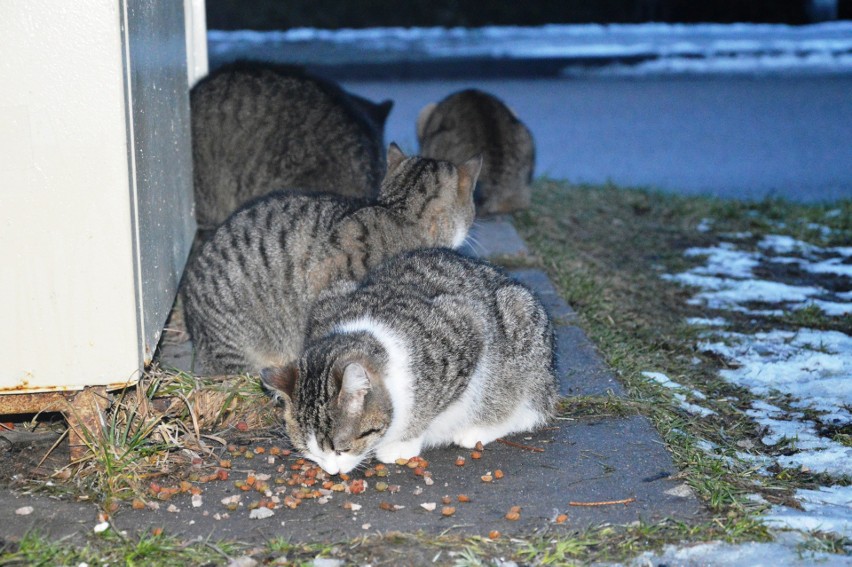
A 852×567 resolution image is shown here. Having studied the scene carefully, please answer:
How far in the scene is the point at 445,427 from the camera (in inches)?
151

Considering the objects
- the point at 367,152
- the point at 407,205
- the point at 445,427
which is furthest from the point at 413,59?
the point at 445,427

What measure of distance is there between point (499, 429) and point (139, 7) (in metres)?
2.19

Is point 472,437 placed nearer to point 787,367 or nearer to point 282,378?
point 282,378

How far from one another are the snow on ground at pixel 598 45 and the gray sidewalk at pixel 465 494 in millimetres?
13317

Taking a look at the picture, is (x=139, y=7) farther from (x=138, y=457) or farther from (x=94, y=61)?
(x=138, y=457)

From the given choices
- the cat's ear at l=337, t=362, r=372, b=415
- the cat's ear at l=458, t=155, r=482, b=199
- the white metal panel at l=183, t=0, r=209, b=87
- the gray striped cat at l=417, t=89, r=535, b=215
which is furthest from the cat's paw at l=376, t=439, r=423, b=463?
the gray striped cat at l=417, t=89, r=535, b=215

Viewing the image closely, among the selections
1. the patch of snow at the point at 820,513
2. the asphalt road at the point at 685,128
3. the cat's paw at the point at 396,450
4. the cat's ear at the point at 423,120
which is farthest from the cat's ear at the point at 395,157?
the asphalt road at the point at 685,128

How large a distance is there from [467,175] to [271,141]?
1.43m

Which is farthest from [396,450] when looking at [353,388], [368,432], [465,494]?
[353,388]

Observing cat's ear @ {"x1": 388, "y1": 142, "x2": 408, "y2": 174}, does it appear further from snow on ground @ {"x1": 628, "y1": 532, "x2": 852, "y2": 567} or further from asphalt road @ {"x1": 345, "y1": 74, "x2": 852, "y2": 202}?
asphalt road @ {"x1": 345, "y1": 74, "x2": 852, "y2": 202}

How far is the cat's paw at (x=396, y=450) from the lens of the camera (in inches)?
146

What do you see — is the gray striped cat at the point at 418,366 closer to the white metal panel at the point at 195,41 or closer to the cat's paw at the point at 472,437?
the cat's paw at the point at 472,437

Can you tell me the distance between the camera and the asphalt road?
32.6 feet

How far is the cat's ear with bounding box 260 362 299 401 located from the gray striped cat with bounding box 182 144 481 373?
37.9 inches
